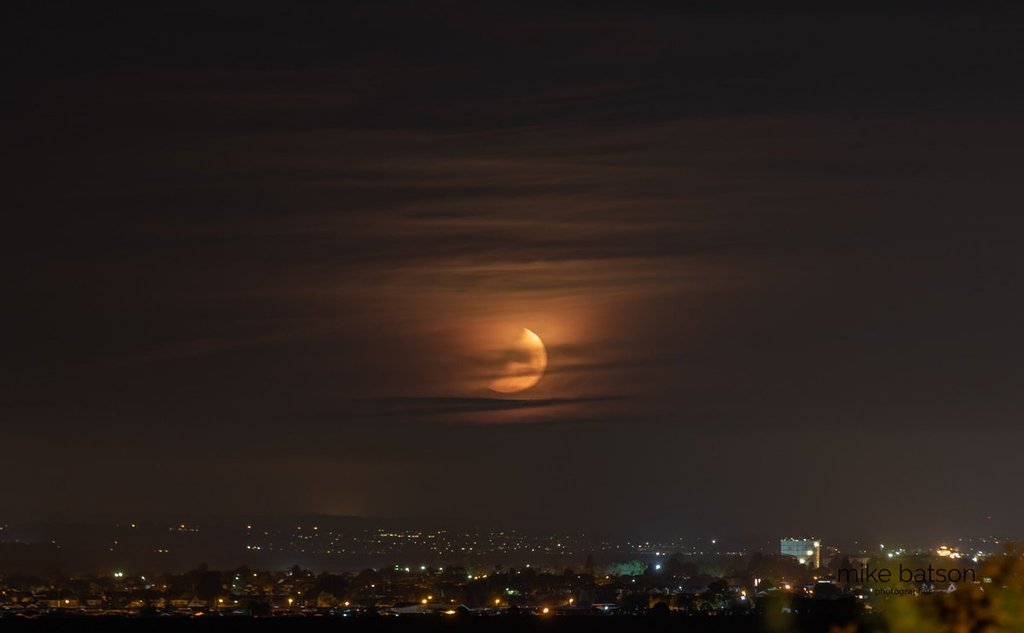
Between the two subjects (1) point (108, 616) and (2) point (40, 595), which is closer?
(1) point (108, 616)

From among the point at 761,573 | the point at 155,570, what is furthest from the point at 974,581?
the point at 155,570

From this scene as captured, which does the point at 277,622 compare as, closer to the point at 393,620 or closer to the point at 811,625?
the point at 393,620

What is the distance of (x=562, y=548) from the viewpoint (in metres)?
171

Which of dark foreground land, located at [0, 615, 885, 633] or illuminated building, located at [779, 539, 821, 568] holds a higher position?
illuminated building, located at [779, 539, 821, 568]

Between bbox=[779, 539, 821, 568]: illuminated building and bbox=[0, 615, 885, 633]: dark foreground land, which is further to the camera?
bbox=[779, 539, 821, 568]: illuminated building

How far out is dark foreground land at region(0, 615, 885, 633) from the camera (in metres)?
32.9

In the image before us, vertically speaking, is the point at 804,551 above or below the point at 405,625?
above

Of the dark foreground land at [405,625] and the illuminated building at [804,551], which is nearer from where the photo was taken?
the dark foreground land at [405,625]

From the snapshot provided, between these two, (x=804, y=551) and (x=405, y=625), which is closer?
(x=405, y=625)

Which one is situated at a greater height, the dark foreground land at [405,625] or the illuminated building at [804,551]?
the illuminated building at [804,551]

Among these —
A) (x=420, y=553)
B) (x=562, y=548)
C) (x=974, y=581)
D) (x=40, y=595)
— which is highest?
(x=562, y=548)

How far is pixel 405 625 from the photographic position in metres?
34.1

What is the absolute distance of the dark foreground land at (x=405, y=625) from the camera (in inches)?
1297

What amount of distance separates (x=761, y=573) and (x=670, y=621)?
49633mm
